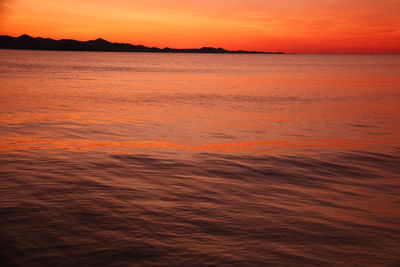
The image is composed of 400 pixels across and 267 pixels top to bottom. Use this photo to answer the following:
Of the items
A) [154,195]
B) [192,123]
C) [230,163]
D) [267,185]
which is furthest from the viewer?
[192,123]

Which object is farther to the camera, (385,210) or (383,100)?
(383,100)

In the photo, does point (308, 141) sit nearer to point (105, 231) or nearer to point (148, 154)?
point (148, 154)

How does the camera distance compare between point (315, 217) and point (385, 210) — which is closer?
point (315, 217)

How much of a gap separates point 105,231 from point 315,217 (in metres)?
4.68

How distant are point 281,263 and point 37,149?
1143 centimetres

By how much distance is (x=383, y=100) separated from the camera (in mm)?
35094

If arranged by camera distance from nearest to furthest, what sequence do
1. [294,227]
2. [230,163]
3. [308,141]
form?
[294,227] → [230,163] → [308,141]

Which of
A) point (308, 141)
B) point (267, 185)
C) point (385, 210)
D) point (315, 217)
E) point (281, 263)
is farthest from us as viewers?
point (308, 141)

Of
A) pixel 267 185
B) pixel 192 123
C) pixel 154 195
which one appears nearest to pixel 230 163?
pixel 267 185

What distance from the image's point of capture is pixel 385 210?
8.87 metres

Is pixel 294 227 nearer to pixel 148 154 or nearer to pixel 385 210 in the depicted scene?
pixel 385 210

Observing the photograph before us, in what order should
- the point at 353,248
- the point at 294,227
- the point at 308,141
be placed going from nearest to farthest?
the point at 353,248
the point at 294,227
the point at 308,141

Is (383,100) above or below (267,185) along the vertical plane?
above

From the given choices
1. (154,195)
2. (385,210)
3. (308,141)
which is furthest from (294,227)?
(308,141)
